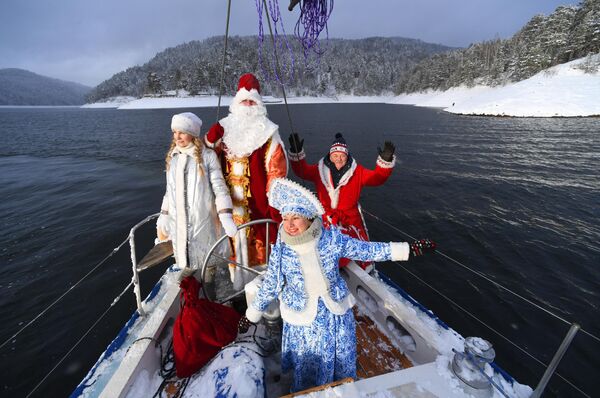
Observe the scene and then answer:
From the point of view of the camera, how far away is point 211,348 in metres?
2.56

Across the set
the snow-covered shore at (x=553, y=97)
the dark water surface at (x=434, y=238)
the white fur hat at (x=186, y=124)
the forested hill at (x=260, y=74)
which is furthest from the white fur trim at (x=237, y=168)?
the forested hill at (x=260, y=74)

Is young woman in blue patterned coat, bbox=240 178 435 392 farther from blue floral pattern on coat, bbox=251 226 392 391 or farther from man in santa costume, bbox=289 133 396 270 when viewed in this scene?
man in santa costume, bbox=289 133 396 270

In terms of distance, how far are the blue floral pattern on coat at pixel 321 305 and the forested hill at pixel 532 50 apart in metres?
55.4

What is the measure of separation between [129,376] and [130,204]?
11.3m

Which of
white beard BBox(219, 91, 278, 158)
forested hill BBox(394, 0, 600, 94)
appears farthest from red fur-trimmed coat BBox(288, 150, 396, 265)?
forested hill BBox(394, 0, 600, 94)

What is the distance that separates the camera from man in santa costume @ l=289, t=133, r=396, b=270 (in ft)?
14.2

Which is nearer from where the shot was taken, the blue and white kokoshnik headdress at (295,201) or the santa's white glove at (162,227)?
the blue and white kokoshnik headdress at (295,201)

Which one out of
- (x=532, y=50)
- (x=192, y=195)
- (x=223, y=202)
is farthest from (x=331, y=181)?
(x=532, y=50)

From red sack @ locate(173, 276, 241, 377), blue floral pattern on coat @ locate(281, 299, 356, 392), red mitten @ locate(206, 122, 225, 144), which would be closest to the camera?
blue floral pattern on coat @ locate(281, 299, 356, 392)

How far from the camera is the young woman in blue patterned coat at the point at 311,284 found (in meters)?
2.02

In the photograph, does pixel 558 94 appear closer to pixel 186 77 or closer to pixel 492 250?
pixel 492 250

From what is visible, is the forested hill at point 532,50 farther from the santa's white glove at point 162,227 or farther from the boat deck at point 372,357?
the santa's white glove at point 162,227

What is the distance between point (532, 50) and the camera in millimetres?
49625

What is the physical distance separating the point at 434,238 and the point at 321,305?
771 centimetres
